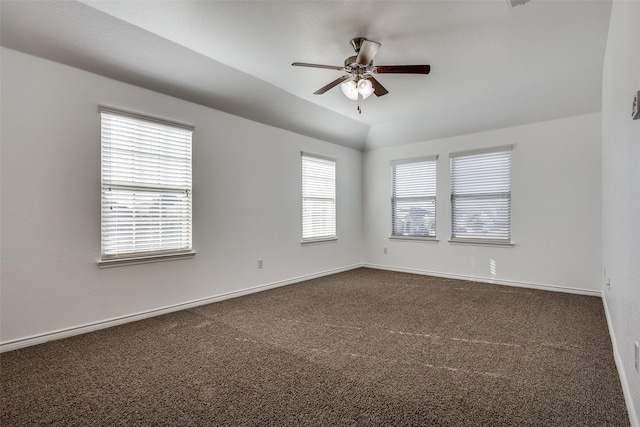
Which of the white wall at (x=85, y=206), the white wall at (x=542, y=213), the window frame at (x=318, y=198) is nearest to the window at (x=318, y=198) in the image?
the window frame at (x=318, y=198)

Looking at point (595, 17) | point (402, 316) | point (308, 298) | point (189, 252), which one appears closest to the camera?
point (595, 17)

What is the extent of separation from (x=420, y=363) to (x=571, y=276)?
3395mm

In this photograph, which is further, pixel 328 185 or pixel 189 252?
pixel 328 185

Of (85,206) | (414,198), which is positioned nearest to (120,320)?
(85,206)

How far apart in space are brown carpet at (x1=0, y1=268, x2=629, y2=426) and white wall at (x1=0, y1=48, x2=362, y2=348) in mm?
327

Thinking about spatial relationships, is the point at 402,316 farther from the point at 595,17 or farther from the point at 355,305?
the point at 595,17

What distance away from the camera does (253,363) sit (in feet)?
7.86

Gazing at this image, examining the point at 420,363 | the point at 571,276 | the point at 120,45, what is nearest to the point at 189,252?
the point at 120,45

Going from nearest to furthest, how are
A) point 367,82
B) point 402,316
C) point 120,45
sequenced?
1. point 120,45
2. point 367,82
3. point 402,316

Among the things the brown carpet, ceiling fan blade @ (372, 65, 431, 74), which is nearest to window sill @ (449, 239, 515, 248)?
the brown carpet

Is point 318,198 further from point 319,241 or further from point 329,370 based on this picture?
point 329,370

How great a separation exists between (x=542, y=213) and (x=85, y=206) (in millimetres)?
5643

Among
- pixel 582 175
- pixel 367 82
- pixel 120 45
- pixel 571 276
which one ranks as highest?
pixel 120 45

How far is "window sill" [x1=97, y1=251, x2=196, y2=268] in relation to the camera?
315 centimetres
